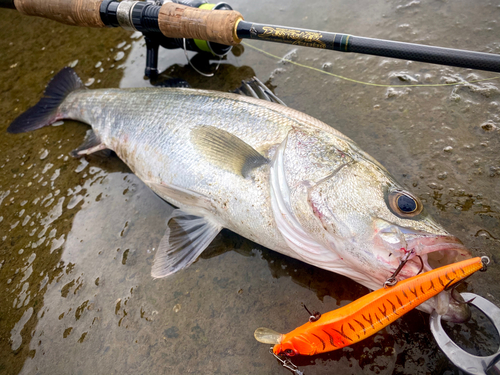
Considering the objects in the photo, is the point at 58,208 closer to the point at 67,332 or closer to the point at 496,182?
the point at 67,332

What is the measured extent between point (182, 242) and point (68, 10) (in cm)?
252

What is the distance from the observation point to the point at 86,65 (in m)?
3.86

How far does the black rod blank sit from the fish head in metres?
0.58

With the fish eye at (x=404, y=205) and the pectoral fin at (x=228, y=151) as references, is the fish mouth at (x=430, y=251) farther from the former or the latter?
the pectoral fin at (x=228, y=151)

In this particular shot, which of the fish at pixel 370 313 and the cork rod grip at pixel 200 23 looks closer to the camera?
the fish at pixel 370 313

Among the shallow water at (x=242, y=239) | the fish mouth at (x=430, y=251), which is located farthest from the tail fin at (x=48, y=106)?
the fish mouth at (x=430, y=251)

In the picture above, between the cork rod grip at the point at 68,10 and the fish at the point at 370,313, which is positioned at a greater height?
the cork rod grip at the point at 68,10

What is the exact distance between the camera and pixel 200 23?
2494 millimetres

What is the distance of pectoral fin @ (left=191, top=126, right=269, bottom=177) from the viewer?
1.97 meters


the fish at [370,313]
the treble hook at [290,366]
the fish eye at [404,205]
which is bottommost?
the treble hook at [290,366]

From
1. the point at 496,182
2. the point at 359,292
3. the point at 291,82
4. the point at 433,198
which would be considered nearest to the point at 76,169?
the point at 291,82

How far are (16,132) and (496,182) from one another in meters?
4.40

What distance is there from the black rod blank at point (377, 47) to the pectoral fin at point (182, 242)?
1.41m

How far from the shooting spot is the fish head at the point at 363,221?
4.55ft
